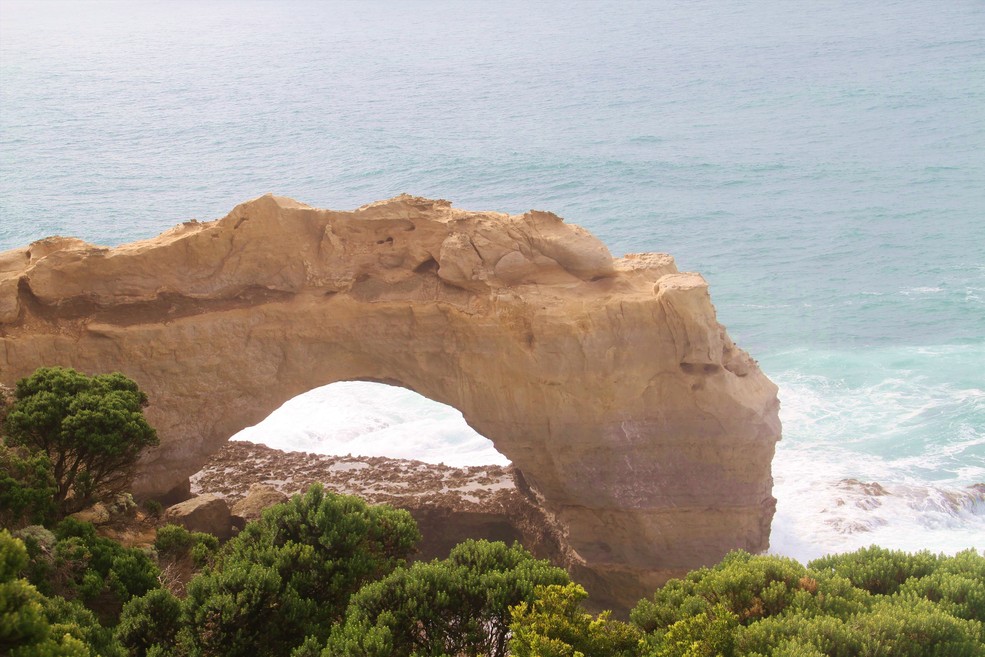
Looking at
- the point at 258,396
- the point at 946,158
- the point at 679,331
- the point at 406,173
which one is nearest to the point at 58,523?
the point at 258,396

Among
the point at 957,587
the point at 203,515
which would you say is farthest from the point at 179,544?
the point at 957,587

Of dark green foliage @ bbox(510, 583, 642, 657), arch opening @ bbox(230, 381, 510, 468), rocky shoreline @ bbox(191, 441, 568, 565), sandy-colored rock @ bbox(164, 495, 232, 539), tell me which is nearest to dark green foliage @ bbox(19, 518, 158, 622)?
sandy-colored rock @ bbox(164, 495, 232, 539)

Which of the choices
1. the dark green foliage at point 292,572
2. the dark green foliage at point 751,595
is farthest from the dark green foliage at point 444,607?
the dark green foliage at point 751,595

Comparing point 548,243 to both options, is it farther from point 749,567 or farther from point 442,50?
point 442,50

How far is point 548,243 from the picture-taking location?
57.4ft

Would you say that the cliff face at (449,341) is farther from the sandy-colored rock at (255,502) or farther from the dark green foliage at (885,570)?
the dark green foliage at (885,570)

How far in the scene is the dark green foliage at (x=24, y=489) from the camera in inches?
500

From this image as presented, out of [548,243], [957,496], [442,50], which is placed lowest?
[957,496]

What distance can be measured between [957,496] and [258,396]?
15.7 m

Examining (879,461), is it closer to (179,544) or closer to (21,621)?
(179,544)

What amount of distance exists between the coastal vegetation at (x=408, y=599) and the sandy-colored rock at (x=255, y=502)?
219 inches

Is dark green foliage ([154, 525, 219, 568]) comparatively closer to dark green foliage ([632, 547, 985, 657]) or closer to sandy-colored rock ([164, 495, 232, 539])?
sandy-colored rock ([164, 495, 232, 539])

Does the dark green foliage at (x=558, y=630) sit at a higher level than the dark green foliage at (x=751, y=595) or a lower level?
higher

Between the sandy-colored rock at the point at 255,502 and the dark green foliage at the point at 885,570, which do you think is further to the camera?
the sandy-colored rock at the point at 255,502
